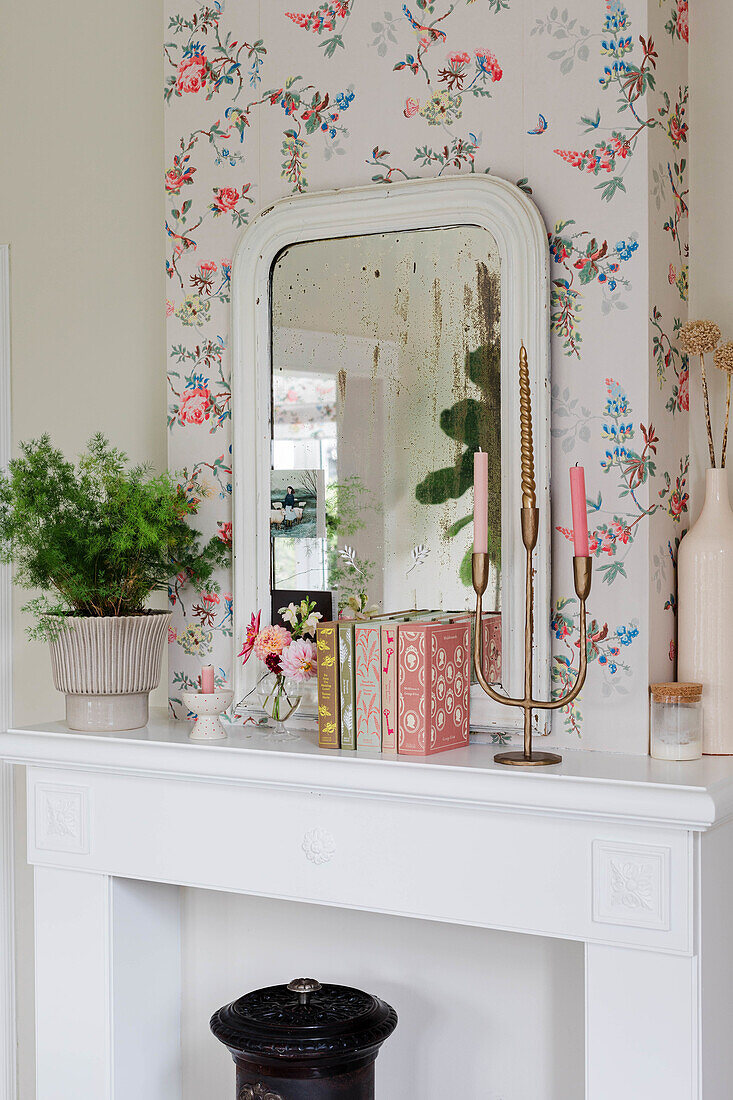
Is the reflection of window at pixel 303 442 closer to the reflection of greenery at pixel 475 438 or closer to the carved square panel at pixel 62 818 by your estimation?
the reflection of greenery at pixel 475 438

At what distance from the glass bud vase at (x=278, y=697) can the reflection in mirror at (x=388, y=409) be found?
180 mm

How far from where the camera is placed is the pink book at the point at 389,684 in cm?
193

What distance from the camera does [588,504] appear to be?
194 cm

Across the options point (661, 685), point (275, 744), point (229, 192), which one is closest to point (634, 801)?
point (661, 685)

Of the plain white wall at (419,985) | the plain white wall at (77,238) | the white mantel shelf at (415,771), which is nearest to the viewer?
the white mantel shelf at (415,771)

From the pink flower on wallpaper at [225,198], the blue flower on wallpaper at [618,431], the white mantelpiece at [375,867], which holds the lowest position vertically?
the white mantelpiece at [375,867]

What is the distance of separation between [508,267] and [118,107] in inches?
44.6

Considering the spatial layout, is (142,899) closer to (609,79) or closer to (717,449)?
(717,449)

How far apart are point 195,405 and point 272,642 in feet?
1.80

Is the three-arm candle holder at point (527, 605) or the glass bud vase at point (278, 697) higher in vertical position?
the three-arm candle holder at point (527, 605)

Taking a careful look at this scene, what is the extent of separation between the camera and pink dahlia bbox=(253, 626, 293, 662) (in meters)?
2.07

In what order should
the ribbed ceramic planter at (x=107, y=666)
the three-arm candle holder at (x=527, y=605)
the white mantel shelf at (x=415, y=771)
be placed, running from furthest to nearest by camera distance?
the ribbed ceramic planter at (x=107, y=666) < the three-arm candle holder at (x=527, y=605) < the white mantel shelf at (x=415, y=771)

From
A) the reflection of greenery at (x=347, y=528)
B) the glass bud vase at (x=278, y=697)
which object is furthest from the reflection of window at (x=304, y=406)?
the glass bud vase at (x=278, y=697)

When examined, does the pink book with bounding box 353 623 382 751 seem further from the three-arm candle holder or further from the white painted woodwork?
the white painted woodwork
